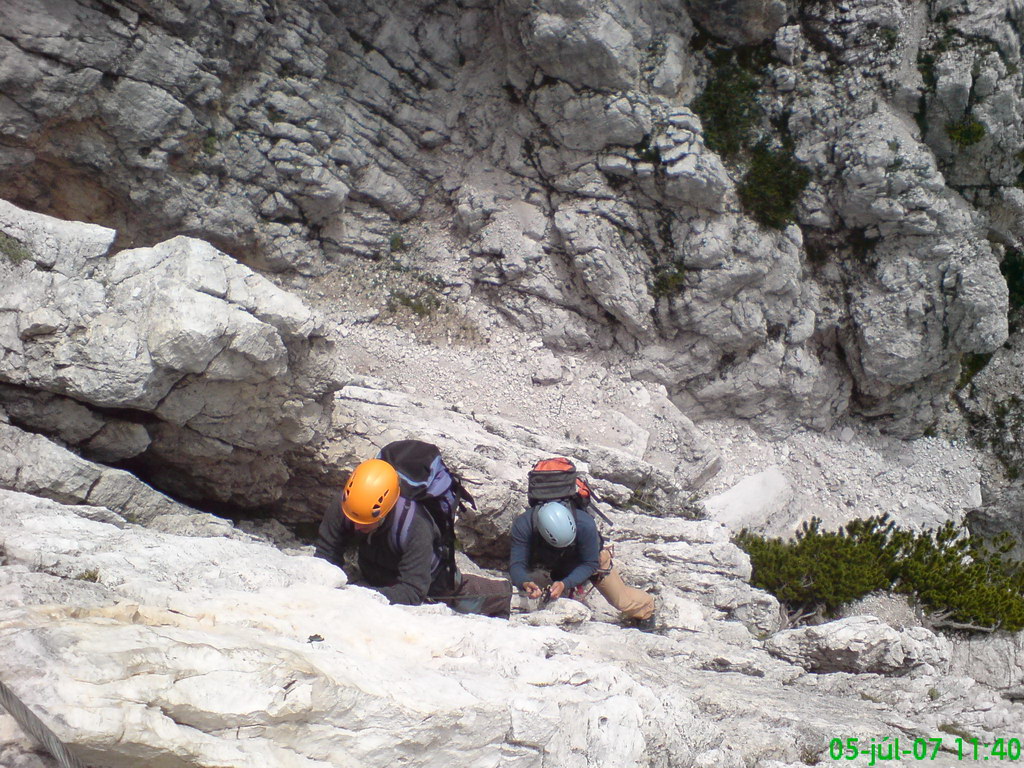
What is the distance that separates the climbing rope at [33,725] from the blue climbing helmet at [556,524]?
15.3 ft

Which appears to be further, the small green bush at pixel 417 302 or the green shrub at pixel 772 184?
the green shrub at pixel 772 184

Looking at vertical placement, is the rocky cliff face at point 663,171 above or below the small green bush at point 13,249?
above

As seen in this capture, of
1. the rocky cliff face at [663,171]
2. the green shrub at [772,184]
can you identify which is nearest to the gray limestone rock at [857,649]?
the rocky cliff face at [663,171]

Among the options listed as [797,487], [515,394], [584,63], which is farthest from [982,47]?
[515,394]

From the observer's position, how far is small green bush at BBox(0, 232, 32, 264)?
548cm

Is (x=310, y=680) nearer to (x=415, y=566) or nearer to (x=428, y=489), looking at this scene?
(x=415, y=566)

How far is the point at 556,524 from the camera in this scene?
260 inches

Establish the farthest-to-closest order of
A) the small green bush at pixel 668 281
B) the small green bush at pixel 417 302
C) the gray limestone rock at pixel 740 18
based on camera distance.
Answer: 1. the small green bush at pixel 668 281
2. the small green bush at pixel 417 302
3. the gray limestone rock at pixel 740 18

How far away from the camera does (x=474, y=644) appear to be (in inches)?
169

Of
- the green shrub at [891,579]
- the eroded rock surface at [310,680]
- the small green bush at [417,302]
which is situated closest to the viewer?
the eroded rock surface at [310,680]

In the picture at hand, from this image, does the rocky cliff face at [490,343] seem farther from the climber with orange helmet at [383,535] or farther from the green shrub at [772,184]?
the climber with orange helmet at [383,535]

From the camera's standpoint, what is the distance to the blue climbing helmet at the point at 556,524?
661 centimetres

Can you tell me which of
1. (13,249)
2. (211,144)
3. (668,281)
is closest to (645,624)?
(13,249)

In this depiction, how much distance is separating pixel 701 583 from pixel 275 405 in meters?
5.66
